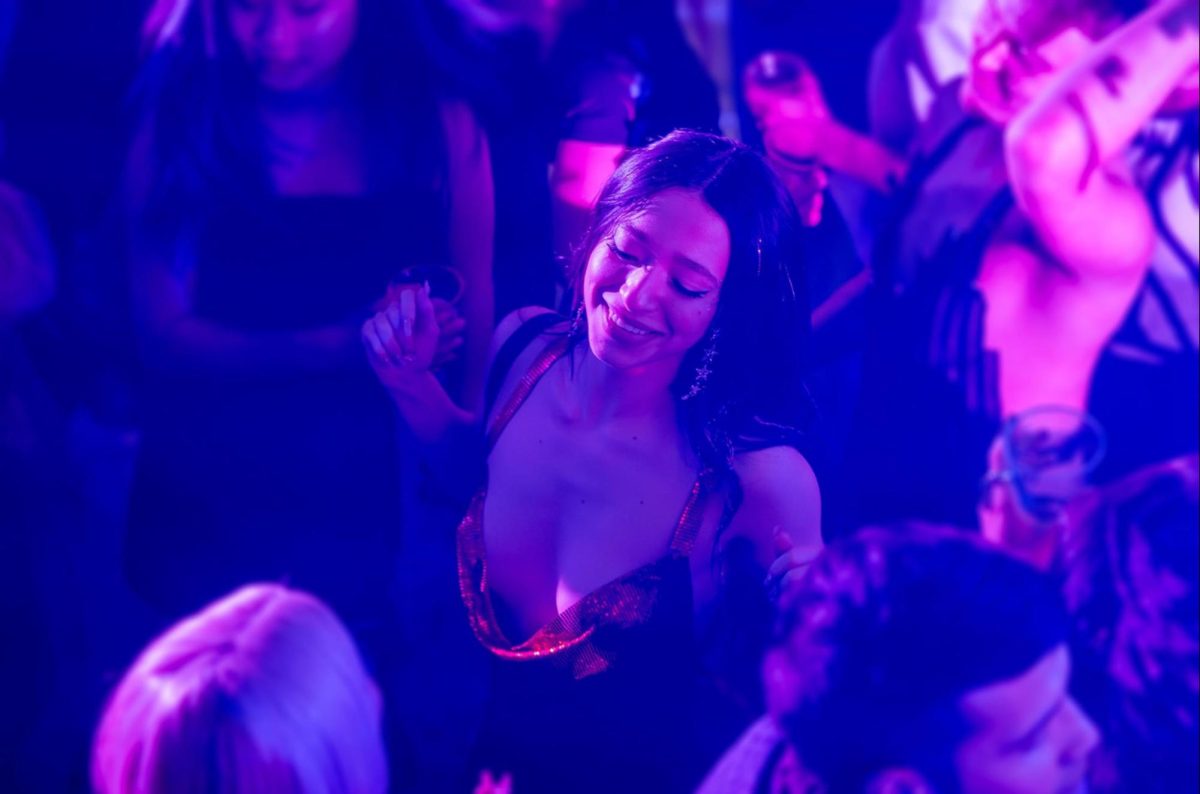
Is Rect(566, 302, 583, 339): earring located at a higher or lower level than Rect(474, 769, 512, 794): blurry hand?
higher

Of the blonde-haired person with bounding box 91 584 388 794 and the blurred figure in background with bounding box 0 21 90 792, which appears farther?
the blurred figure in background with bounding box 0 21 90 792

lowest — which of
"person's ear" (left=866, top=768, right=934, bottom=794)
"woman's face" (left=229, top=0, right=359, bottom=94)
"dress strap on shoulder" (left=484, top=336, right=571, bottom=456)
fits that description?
"person's ear" (left=866, top=768, right=934, bottom=794)

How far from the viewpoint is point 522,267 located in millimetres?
1482

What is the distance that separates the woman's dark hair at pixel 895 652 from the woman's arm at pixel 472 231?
0.57 m

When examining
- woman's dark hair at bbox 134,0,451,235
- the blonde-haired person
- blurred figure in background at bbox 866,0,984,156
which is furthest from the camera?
blurred figure in background at bbox 866,0,984,156

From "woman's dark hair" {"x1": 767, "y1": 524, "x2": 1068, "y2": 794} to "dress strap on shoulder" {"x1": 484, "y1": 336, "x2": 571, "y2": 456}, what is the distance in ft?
1.51

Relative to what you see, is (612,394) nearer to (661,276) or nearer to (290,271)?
(661,276)

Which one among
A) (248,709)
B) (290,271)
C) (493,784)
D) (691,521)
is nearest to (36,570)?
(248,709)

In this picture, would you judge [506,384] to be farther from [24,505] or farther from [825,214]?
[24,505]

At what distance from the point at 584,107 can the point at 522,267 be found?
0.25 meters

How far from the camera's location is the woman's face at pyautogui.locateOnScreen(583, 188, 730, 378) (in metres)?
1.34

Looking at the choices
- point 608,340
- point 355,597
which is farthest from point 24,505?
point 608,340

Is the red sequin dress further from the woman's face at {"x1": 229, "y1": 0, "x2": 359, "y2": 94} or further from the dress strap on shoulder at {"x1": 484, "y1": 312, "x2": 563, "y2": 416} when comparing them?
the woman's face at {"x1": 229, "y1": 0, "x2": 359, "y2": 94}

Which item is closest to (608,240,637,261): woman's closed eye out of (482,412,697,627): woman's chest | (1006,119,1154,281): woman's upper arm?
(482,412,697,627): woman's chest
